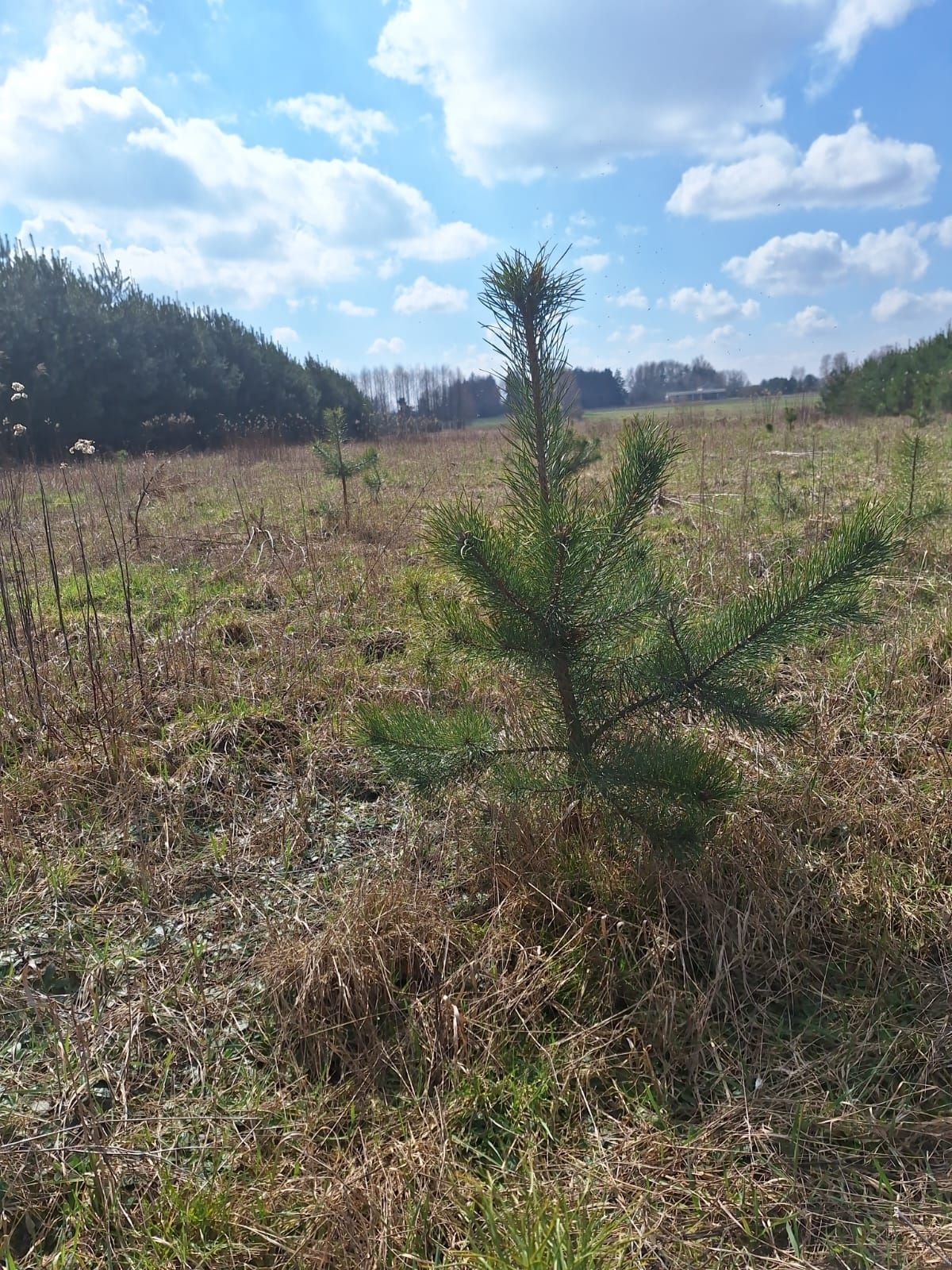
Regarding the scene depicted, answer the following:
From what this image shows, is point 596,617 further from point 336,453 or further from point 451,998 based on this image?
point 336,453

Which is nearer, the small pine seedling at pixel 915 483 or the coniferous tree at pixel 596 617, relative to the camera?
the coniferous tree at pixel 596 617

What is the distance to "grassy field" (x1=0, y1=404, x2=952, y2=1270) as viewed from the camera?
4.58 feet

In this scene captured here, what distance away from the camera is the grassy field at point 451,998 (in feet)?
4.58

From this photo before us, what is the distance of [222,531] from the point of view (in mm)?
6500

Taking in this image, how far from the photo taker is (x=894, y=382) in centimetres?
2119

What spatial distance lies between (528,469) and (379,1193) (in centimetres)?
165

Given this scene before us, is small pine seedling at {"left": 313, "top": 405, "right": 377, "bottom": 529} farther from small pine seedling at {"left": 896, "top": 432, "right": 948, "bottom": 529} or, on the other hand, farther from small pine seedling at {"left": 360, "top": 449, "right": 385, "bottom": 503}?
small pine seedling at {"left": 896, "top": 432, "right": 948, "bottom": 529}

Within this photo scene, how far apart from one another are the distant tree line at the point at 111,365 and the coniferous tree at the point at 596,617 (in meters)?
13.2

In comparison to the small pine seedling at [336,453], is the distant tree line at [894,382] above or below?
above

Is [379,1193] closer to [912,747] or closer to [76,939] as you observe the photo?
[76,939]

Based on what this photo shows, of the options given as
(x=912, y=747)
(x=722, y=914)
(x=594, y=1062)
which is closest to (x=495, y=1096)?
(x=594, y=1062)

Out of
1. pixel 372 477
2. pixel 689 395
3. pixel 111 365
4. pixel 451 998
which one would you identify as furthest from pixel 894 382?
pixel 451 998

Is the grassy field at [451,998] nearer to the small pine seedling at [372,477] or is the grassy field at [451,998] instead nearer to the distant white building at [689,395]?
the small pine seedling at [372,477]

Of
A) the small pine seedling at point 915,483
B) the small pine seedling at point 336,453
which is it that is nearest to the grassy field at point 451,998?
the small pine seedling at point 915,483
